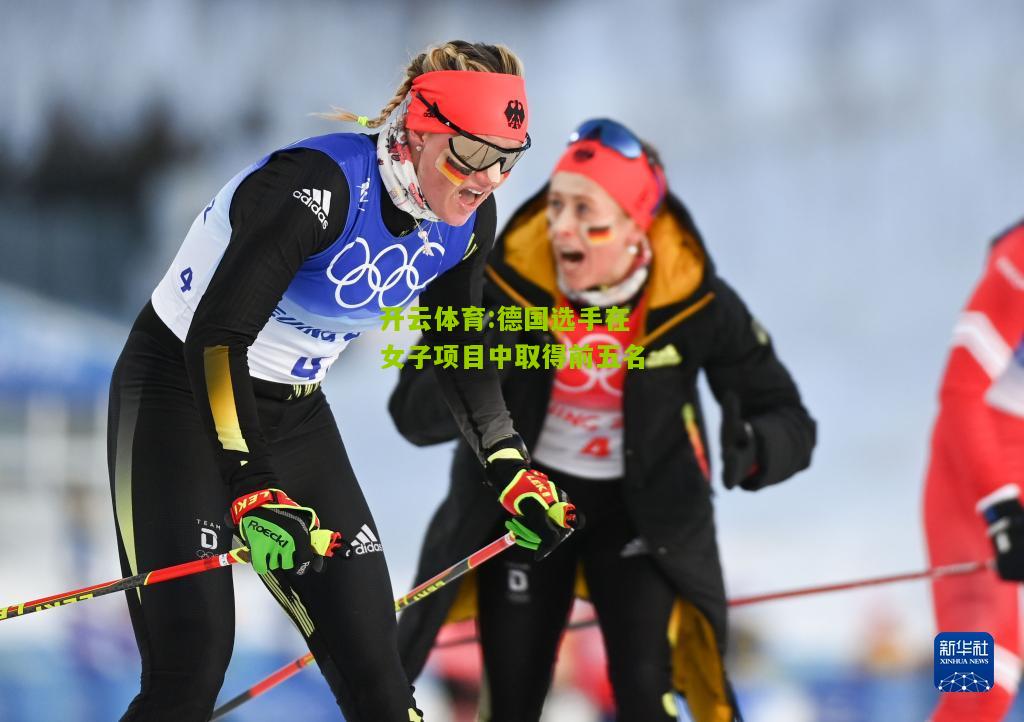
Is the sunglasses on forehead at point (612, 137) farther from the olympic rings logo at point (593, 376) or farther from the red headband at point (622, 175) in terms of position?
the olympic rings logo at point (593, 376)

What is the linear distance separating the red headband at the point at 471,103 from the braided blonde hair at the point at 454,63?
3cm

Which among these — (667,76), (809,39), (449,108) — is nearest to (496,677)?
(449,108)

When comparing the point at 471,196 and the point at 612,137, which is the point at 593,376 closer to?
the point at 612,137

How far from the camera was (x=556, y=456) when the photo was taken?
3.31 m

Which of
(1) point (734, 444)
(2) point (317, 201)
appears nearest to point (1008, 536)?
→ (1) point (734, 444)

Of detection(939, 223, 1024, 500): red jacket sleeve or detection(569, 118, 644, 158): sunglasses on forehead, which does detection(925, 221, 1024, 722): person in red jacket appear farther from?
detection(569, 118, 644, 158): sunglasses on forehead

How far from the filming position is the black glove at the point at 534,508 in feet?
8.68

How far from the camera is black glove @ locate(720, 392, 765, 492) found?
3.12m

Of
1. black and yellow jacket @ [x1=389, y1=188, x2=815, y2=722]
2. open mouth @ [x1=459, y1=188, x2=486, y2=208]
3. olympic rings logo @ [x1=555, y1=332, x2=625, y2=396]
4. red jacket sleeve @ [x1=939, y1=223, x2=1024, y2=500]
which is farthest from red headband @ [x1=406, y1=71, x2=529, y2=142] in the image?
red jacket sleeve @ [x1=939, y1=223, x2=1024, y2=500]

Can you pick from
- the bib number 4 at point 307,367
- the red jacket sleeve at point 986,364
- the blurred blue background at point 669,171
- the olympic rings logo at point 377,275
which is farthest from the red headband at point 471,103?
the blurred blue background at point 669,171

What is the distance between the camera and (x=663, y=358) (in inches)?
128

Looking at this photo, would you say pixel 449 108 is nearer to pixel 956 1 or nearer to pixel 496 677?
pixel 496 677

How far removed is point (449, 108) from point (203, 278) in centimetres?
55

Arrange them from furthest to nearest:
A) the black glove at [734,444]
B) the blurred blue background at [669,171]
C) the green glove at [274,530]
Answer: the blurred blue background at [669,171], the black glove at [734,444], the green glove at [274,530]
